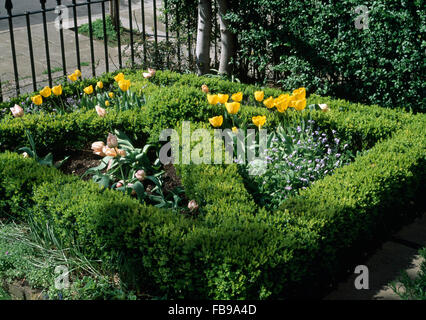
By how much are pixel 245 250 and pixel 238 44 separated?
213 inches

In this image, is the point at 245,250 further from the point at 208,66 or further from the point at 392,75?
the point at 208,66

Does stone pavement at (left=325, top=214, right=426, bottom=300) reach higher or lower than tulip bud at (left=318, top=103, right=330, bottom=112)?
lower

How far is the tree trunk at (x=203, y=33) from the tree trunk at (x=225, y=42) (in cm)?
20

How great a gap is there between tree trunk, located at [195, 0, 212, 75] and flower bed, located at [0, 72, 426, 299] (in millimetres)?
2660

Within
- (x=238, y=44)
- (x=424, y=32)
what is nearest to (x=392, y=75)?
(x=424, y=32)

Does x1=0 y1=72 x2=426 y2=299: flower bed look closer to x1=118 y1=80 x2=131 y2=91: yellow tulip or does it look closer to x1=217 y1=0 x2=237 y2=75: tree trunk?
x1=118 y1=80 x2=131 y2=91: yellow tulip

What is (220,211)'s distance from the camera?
3943 mm

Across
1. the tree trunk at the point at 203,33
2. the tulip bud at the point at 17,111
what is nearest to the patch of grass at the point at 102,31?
the tree trunk at the point at 203,33

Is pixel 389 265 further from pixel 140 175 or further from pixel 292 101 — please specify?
pixel 140 175

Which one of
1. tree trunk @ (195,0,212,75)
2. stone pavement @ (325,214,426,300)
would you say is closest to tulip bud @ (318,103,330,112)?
stone pavement @ (325,214,426,300)

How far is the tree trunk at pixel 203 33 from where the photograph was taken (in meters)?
8.05

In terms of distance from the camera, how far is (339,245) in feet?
13.2

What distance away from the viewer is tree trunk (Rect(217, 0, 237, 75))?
7922 millimetres
